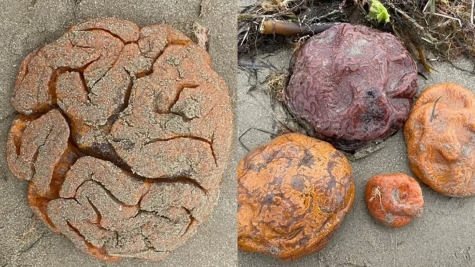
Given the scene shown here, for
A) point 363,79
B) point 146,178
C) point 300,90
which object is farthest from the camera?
point 300,90

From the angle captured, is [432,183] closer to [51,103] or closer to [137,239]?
[137,239]

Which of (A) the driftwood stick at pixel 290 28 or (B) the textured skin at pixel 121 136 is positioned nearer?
(B) the textured skin at pixel 121 136

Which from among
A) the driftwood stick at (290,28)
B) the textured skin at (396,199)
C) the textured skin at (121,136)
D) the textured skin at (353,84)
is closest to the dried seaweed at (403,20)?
the driftwood stick at (290,28)

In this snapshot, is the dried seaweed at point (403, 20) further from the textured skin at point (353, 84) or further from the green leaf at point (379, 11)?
the textured skin at point (353, 84)

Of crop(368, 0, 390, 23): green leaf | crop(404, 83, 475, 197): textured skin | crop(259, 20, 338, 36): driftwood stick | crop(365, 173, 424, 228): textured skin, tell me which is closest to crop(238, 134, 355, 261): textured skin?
crop(365, 173, 424, 228): textured skin

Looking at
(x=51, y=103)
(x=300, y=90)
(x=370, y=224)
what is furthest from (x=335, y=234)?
(x=51, y=103)

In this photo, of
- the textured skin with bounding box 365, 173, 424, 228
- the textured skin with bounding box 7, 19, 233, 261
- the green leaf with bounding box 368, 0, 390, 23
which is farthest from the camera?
the green leaf with bounding box 368, 0, 390, 23

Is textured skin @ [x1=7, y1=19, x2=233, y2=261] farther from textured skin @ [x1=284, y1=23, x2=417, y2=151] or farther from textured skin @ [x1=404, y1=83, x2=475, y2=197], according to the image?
textured skin @ [x1=404, y1=83, x2=475, y2=197]
